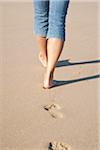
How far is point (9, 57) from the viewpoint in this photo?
10.3 ft

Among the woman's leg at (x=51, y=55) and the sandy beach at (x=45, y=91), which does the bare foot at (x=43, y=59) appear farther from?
the woman's leg at (x=51, y=55)

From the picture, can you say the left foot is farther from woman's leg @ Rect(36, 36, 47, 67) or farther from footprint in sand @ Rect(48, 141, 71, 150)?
footprint in sand @ Rect(48, 141, 71, 150)

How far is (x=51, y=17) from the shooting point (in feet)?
8.74

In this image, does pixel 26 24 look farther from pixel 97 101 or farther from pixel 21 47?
pixel 97 101

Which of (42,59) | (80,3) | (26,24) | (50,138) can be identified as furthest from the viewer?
(80,3)

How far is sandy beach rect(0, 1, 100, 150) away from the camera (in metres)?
2.25

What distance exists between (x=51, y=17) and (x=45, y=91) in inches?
19.4

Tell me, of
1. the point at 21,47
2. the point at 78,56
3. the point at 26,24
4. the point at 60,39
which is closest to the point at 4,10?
the point at 26,24

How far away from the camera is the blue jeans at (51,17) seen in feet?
8.59

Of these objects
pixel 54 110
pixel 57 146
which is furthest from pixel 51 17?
pixel 57 146

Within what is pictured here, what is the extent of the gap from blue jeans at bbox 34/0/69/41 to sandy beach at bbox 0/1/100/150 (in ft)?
1.11

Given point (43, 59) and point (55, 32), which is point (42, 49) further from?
point (55, 32)

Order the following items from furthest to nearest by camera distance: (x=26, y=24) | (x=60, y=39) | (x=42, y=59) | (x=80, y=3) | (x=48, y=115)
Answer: (x=80, y=3), (x=26, y=24), (x=42, y=59), (x=60, y=39), (x=48, y=115)

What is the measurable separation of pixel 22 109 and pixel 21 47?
92cm
